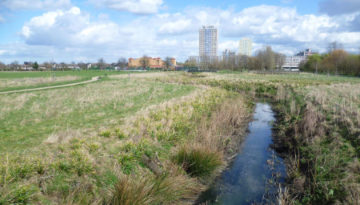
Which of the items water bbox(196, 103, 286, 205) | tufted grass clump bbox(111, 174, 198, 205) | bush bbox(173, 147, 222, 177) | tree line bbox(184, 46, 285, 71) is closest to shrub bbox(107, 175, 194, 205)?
tufted grass clump bbox(111, 174, 198, 205)

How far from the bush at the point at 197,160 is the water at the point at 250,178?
0.57 metres


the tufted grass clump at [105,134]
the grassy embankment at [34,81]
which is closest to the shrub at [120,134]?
the tufted grass clump at [105,134]

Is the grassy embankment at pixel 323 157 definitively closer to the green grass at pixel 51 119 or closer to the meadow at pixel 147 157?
the meadow at pixel 147 157

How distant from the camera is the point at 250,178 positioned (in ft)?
29.3

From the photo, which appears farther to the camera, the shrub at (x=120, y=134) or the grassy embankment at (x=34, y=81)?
the grassy embankment at (x=34, y=81)

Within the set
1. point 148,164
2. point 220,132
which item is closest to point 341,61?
point 220,132

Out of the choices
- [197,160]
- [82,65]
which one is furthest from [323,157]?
[82,65]

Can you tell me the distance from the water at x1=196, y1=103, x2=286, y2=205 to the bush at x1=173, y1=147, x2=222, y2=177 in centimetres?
57

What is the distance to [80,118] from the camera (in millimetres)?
13688

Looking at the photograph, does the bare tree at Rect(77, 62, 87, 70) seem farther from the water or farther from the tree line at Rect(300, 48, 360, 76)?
the water

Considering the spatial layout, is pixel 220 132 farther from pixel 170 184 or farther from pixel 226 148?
pixel 170 184

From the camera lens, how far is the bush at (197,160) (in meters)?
8.49

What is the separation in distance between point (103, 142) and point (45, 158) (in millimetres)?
2420

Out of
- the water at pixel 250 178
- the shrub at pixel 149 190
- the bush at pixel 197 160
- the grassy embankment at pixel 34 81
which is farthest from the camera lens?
the grassy embankment at pixel 34 81
